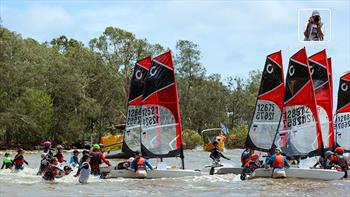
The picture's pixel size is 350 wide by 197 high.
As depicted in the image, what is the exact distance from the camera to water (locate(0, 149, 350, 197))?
20.7 m

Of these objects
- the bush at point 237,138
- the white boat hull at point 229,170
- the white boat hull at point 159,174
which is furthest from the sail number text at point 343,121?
the bush at point 237,138

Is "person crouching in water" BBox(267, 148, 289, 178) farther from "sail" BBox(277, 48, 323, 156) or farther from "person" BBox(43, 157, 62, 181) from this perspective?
"person" BBox(43, 157, 62, 181)

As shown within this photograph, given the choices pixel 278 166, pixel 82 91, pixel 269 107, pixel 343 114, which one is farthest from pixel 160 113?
pixel 82 91

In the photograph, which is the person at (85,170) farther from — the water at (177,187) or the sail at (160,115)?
the sail at (160,115)

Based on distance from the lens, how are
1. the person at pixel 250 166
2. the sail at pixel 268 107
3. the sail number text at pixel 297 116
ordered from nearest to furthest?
1. the person at pixel 250 166
2. the sail number text at pixel 297 116
3. the sail at pixel 268 107

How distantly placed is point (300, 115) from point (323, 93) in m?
2.67

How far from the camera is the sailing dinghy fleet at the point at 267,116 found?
2539 centimetres

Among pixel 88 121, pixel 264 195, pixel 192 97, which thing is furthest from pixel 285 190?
pixel 192 97

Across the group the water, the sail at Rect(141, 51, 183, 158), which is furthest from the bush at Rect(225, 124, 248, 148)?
the water

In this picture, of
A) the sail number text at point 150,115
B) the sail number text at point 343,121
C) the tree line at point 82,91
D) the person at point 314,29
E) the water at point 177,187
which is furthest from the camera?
the tree line at point 82,91

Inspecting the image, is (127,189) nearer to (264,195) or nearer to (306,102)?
(264,195)

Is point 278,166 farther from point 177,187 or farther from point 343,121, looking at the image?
point 343,121

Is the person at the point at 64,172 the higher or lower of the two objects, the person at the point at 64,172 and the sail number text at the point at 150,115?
the lower

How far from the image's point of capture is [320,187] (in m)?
21.9
